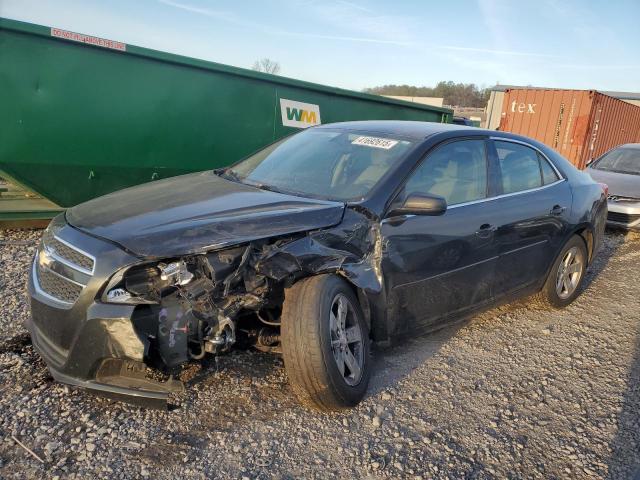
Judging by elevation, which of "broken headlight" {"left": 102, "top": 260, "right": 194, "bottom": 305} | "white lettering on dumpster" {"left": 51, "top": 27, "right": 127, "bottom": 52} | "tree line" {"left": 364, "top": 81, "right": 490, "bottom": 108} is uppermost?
"tree line" {"left": 364, "top": 81, "right": 490, "bottom": 108}

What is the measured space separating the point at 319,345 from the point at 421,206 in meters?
1.06

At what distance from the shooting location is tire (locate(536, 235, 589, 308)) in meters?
4.61

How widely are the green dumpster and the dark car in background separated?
209 inches

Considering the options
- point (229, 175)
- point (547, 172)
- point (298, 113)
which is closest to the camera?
point (229, 175)

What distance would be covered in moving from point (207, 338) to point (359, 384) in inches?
36.1

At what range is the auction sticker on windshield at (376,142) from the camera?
11.7 feet

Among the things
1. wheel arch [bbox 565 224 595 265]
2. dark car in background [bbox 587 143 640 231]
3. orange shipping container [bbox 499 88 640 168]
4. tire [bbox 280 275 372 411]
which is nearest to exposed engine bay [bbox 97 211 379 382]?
tire [bbox 280 275 372 411]

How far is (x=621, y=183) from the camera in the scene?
861cm

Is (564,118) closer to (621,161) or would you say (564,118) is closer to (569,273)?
(621,161)

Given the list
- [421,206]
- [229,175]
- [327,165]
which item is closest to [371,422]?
[421,206]

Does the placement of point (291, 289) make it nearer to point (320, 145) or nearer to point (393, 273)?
point (393, 273)

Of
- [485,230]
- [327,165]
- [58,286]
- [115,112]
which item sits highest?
[115,112]

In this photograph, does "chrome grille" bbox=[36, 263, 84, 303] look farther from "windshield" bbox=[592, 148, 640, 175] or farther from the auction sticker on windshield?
"windshield" bbox=[592, 148, 640, 175]

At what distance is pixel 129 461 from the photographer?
239 centimetres
